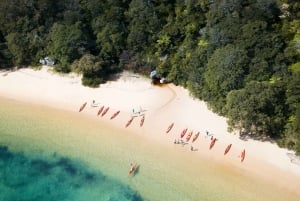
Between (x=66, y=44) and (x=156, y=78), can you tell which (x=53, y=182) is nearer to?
(x=156, y=78)

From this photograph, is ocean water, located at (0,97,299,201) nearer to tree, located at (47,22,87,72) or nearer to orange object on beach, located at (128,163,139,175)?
orange object on beach, located at (128,163,139,175)

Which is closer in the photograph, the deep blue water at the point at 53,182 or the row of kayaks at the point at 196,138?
the deep blue water at the point at 53,182

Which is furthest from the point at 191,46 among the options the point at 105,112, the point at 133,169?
the point at 133,169

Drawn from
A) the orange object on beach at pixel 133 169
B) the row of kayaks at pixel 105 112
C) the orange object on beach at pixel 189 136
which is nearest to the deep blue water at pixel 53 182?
the orange object on beach at pixel 133 169

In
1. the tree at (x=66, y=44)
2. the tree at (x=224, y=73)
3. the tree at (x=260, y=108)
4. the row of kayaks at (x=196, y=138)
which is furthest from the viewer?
the tree at (x=66, y=44)

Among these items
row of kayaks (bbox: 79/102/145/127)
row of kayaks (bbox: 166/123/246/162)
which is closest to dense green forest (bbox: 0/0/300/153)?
row of kayaks (bbox: 166/123/246/162)

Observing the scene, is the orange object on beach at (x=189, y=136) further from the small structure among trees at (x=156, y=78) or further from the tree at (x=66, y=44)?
the tree at (x=66, y=44)

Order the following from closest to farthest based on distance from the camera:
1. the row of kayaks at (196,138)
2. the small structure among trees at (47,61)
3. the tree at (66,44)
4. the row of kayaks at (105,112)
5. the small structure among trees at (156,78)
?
the row of kayaks at (196,138) < the row of kayaks at (105,112) < the small structure among trees at (156,78) < the tree at (66,44) < the small structure among trees at (47,61)
